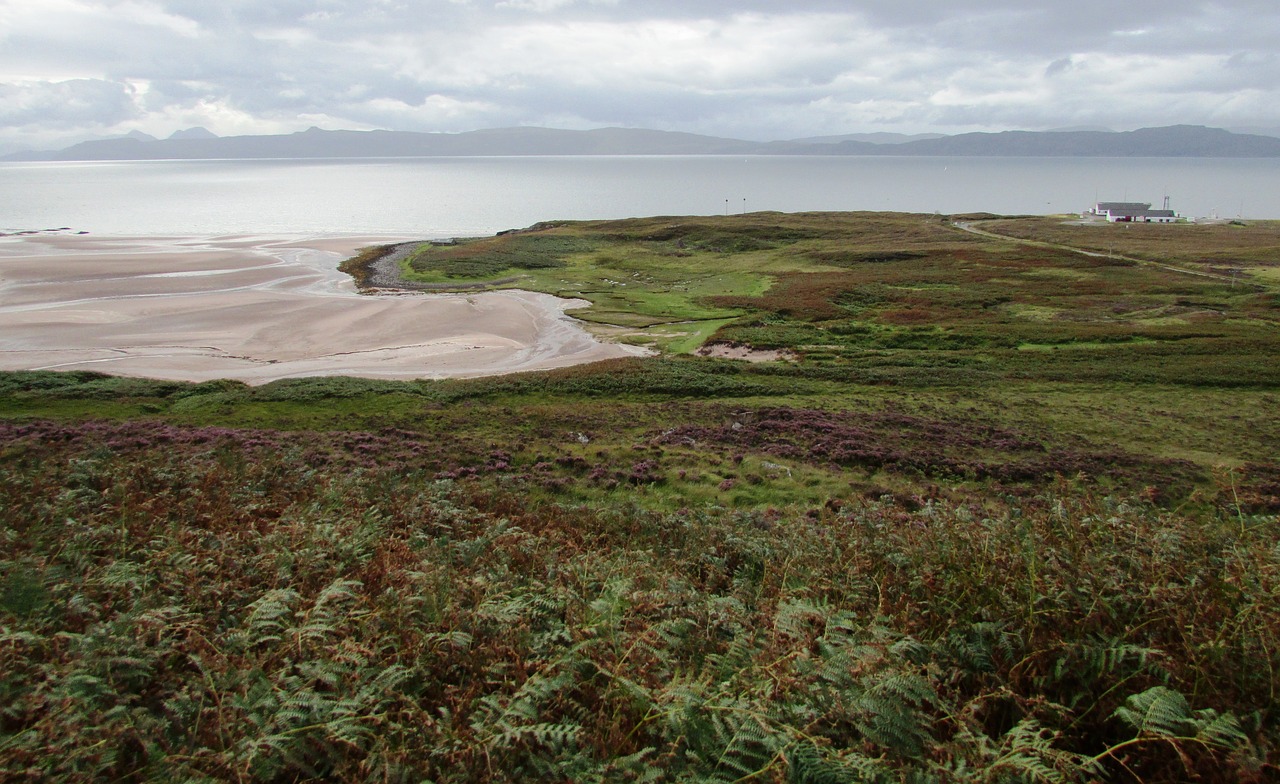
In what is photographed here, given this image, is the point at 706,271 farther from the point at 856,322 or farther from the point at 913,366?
the point at 913,366

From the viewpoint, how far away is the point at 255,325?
47844mm

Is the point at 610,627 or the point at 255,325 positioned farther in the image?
the point at 255,325

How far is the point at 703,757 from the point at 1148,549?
531 centimetres

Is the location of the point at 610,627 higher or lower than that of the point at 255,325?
higher

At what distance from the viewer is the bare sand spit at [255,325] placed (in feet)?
127

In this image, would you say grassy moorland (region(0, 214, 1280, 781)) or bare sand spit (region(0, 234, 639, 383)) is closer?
grassy moorland (region(0, 214, 1280, 781))

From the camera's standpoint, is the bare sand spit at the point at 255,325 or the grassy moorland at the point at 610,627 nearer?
the grassy moorland at the point at 610,627

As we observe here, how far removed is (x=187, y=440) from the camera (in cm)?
2130

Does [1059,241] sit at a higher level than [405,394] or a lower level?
higher

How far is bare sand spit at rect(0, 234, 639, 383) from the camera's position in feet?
127

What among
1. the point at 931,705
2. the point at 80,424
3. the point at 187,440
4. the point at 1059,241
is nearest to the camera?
the point at 931,705

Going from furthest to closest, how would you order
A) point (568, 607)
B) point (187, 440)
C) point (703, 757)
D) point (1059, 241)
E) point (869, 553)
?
1. point (1059, 241)
2. point (187, 440)
3. point (869, 553)
4. point (568, 607)
5. point (703, 757)

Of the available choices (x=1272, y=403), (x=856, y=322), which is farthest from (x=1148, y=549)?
(x=856, y=322)

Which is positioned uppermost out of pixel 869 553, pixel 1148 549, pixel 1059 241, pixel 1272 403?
pixel 1059 241
